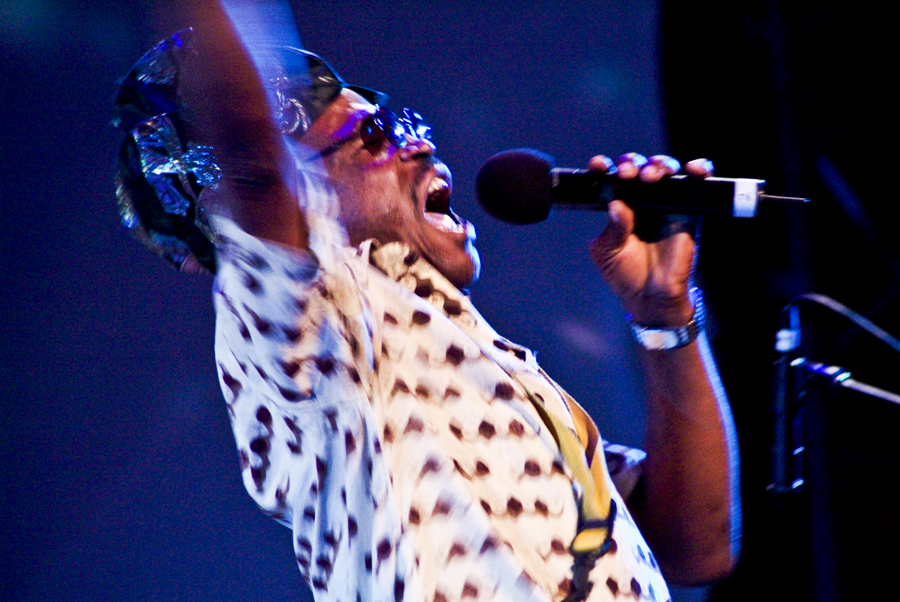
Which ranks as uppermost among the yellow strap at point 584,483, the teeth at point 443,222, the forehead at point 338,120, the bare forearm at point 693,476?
the forehead at point 338,120

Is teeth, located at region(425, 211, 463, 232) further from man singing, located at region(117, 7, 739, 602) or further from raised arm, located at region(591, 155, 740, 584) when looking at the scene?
raised arm, located at region(591, 155, 740, 584)

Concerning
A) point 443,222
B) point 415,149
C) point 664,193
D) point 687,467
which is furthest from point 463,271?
point 687,467

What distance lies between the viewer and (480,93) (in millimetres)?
2264

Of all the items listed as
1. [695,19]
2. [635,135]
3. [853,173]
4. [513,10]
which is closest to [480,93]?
[513,10]

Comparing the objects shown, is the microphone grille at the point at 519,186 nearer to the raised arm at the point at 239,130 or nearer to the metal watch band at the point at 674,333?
the metal watch band at the point at 674,333

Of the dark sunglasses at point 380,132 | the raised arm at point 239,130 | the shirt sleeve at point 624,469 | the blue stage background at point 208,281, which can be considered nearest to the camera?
the raised arm at point 239,130

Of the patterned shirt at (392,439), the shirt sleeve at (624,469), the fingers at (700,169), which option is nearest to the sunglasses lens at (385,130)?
the patterned shirt at (392,439)

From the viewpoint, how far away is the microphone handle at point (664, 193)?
1027 millimetres

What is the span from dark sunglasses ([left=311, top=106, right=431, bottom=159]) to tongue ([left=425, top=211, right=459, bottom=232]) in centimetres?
13

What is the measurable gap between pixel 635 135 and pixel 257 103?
1.92 meters

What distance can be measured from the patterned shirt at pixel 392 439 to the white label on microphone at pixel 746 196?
384mm

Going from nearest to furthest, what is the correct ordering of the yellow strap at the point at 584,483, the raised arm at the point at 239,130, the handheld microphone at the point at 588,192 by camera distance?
the raised arm at the point at 239,130
the yellow strap at the point at 584,483
the handheld microphone at the point at 588,192

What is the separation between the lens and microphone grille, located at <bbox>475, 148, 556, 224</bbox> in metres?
1.17

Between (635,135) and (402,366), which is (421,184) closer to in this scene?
(402,366)
